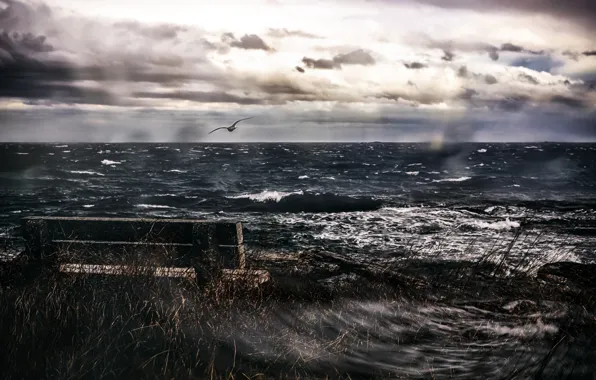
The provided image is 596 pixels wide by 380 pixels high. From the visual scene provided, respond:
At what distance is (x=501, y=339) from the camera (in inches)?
125

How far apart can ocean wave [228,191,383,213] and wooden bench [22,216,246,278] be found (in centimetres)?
1581

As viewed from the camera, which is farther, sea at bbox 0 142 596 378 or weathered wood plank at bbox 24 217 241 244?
weathered wood plank at bbox 24 217 241 244

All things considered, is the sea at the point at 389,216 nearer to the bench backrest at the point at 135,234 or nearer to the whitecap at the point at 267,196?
the whitecap at the point at 267,196

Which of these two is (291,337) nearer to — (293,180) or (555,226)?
(555,226)

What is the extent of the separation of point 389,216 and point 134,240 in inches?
556

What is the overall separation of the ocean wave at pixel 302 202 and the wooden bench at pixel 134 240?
51.9 feet

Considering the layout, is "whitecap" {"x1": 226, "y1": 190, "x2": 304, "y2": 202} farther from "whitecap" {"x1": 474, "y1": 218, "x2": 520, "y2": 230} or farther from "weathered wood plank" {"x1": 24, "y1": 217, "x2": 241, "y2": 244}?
"weathered wood plank" {"x1": 24, "y1": 217, "x2": 241, "y2": 244}

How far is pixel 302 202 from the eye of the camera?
75.3 ft

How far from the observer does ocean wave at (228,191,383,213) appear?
2081cm

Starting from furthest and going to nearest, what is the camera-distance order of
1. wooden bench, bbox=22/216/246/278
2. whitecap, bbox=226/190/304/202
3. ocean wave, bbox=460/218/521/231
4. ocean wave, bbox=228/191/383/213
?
whitecap, bbox=226/190/304/202
ocean wave, bbox=228/191/383/213
ocean wave, bbox=460/218/521/231
wooden bench, bbox=22/216/246/278

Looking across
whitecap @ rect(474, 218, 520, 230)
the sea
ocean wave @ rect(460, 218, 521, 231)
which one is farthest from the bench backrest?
whitecap @ rect(474, 218, 520, 230)

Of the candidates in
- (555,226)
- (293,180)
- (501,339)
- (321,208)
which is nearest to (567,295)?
(501,339)

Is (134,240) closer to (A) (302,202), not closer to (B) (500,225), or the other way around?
(B) (500,225)

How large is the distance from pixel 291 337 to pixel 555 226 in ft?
46.3
